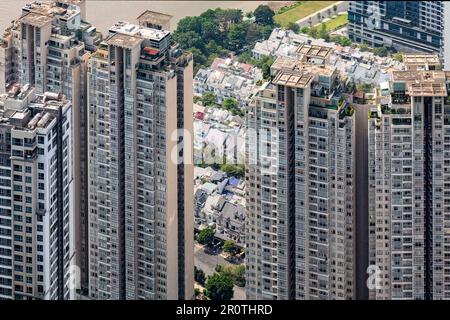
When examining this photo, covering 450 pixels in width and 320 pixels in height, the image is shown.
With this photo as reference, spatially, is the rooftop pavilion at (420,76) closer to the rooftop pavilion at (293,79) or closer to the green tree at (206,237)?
the rooftop pavilion at (293,79)

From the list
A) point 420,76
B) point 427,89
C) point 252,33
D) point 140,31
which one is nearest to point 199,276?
point 140,31

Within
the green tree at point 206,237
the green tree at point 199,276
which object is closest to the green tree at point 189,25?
the green tree at point 206,237

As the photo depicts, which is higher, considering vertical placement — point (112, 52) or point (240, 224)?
point (112, 52)

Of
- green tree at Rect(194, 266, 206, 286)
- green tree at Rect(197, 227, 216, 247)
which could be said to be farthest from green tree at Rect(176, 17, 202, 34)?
green tree at Rect(194, 266, 206, 286)

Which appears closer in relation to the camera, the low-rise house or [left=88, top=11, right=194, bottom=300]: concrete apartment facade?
[left=88, top=11, right=194, bottom=300]: concrete apartment facade

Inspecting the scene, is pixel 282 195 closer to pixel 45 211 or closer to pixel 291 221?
pixel 291 221

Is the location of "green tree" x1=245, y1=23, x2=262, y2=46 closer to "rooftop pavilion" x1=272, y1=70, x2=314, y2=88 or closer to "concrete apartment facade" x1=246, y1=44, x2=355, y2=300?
"concrete apartment facade" x1=246, y1=44, x2=355, y2=300
